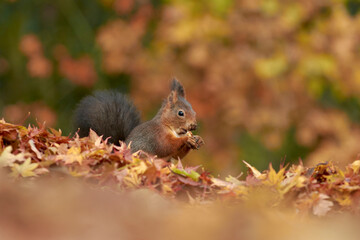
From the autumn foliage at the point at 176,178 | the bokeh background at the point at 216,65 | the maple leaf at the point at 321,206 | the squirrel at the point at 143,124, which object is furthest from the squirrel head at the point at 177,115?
the bokeh background at the point at 216,65

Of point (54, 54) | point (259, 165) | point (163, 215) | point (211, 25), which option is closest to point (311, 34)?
point (211, 25)

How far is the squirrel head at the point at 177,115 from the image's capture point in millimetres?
3068

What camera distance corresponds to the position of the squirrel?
295 cm

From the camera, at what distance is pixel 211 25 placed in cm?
747

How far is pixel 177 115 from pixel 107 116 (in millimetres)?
327

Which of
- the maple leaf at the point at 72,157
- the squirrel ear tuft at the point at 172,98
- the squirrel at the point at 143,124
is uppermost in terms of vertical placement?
the squirrel ear tuft at the point at 172,98

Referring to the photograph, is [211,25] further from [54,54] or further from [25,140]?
[25,140]

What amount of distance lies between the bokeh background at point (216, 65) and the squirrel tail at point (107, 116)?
371 centimetres

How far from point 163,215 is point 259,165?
19.0 ft

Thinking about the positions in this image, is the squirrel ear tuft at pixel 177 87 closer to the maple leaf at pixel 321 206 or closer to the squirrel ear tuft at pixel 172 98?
the squirrel ear tuft at pixel 172 98

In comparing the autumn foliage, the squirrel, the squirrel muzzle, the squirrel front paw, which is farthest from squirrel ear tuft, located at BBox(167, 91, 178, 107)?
the autumn foliage

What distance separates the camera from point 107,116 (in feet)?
10.0

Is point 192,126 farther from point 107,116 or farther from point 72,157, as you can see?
point 72,157

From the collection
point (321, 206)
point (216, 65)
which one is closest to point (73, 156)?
point (321, 206)
